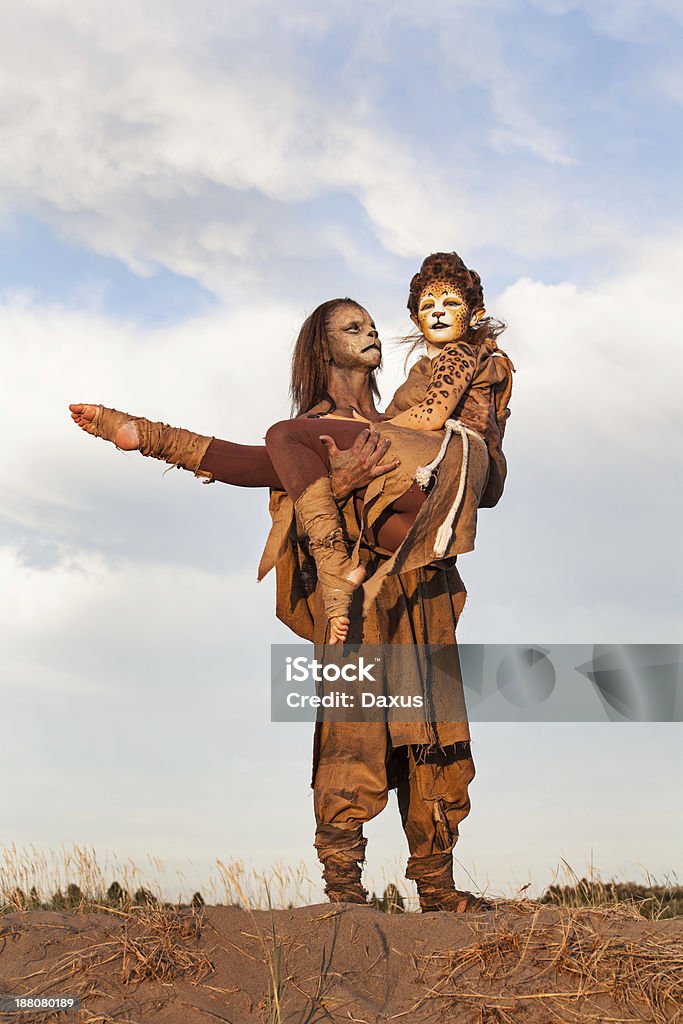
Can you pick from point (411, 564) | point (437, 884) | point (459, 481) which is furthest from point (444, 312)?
point (437, 884)

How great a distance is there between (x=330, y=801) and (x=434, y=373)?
2.15 m

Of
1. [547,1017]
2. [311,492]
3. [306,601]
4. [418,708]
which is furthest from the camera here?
[306,601]

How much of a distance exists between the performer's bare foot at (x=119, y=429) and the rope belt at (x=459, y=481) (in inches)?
55.2

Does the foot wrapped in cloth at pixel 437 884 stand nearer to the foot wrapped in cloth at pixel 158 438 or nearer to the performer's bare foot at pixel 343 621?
the performer's bare foot at pixel 343 621

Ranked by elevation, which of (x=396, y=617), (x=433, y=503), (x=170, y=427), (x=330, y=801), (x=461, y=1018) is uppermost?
(x=170, y=427)

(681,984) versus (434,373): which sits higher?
(434,373)

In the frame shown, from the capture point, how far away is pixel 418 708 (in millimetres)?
5715

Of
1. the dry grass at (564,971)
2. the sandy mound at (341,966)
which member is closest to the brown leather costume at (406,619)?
the sandy mound at (341,966)

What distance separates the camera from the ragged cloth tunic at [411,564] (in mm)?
5551

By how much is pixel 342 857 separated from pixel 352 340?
2.64m

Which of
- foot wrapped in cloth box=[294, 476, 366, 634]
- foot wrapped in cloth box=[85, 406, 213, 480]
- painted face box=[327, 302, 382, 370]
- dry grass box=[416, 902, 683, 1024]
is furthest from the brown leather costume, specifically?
dry grass box=[416, 902, 683, 1024]

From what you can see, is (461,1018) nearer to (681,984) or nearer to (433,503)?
(681,984)

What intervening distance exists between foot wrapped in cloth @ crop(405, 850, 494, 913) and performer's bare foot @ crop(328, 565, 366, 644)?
1452 millimetres

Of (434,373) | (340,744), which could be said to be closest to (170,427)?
(434,373)
